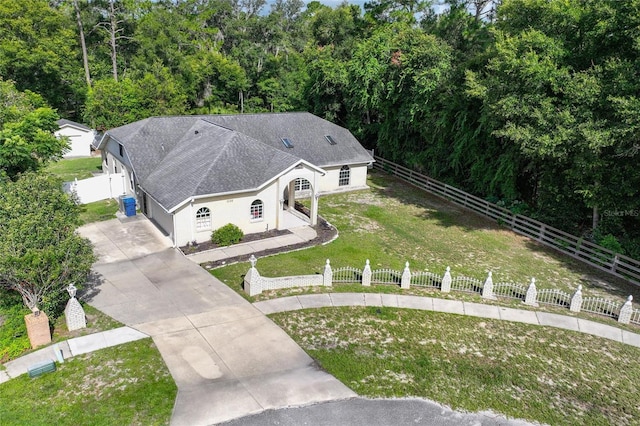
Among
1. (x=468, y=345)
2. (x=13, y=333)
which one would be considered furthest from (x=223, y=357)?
(x=468, y=345)

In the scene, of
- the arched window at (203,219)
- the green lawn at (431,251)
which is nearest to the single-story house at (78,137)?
the green lawn at (431,251)

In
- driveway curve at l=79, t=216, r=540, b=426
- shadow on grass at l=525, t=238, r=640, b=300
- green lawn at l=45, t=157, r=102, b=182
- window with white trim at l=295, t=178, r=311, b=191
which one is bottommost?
shadow on grass at l=525, t=238, r=640, b=300

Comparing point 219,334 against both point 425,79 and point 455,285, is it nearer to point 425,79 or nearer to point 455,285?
point 455,285

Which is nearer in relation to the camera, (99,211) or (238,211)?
(238,211)

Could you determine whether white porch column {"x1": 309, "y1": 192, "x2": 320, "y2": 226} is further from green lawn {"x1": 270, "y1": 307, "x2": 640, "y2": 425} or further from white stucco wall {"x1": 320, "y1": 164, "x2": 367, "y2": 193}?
green lawn {"x1": 270, "y1": 307, "x2": 640, "y2": 425}

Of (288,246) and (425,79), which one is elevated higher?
(425,79)

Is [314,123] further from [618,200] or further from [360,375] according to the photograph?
[360,375]

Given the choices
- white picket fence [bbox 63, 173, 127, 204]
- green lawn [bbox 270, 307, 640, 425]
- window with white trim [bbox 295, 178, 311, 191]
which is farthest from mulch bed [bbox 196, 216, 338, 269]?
white picket fence [bbox 63, 173, 127, 204]
